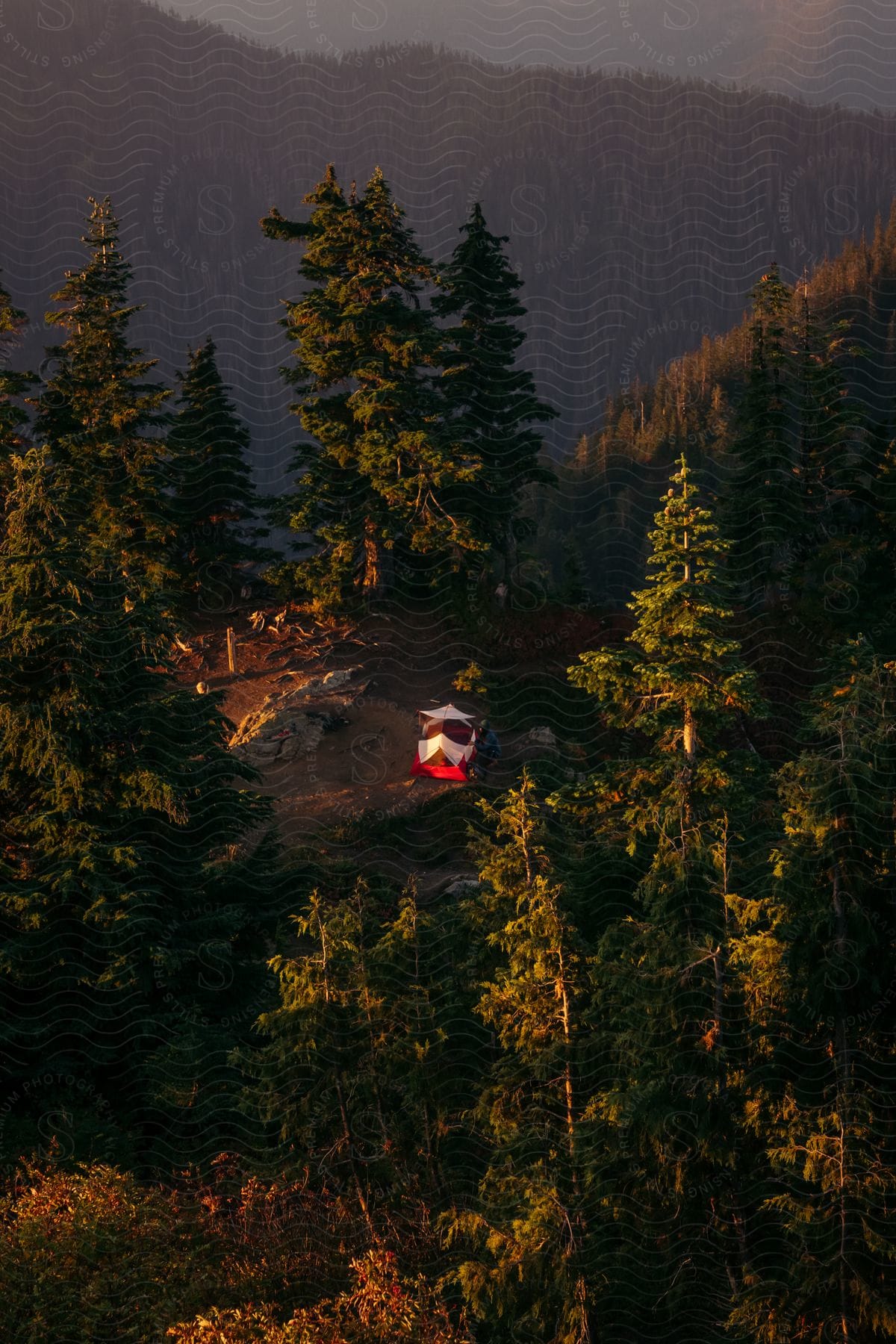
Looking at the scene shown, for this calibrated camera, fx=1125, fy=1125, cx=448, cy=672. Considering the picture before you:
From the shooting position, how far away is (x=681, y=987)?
12367 millimetres

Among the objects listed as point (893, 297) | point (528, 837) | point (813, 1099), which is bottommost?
point (893, 297)

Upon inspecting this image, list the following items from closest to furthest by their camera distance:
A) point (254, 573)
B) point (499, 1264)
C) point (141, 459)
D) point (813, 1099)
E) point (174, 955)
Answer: point (813, 1099) → point (499, 1264) → point (174, 955) → point (141, 459) → point (254, 573)

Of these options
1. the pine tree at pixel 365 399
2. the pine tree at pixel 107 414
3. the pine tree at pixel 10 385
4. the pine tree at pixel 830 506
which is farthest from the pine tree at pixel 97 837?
the pine tree at pixel 830 506

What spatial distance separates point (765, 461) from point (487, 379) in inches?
400

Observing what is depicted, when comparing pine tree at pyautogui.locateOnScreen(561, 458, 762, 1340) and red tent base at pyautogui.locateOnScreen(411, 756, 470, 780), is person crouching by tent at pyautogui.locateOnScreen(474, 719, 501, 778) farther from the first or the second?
pine tree at pyautogui.locateOnScreen(561, 458, 762, 1340)

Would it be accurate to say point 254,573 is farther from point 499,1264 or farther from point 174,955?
point 499,1264

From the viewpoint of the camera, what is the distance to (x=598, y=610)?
39375 millimetres

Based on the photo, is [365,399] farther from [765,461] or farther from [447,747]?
[765,461]

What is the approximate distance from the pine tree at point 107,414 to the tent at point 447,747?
12.7m

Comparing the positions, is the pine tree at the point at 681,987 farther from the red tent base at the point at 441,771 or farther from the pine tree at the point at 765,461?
the pine tree at the point at 765,461

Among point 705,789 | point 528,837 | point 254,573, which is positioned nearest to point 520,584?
point 254,573

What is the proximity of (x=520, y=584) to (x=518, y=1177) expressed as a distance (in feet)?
98.2

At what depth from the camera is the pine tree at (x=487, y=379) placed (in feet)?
125

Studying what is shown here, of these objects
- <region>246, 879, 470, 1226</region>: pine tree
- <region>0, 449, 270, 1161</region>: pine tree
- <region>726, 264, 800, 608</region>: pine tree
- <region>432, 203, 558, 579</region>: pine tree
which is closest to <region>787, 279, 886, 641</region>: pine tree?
<region>726, 264, 800, 608</region>: pine tree
